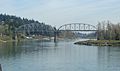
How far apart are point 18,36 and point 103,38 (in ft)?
235

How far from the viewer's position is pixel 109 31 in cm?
11219

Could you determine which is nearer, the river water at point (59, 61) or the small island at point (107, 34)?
the river water at point (59, 61)

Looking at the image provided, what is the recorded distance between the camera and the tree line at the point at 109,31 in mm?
110500

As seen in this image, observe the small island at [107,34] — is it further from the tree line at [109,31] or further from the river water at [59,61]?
the river water at [59,61]

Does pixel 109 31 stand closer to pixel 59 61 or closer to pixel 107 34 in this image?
pixel 107 34

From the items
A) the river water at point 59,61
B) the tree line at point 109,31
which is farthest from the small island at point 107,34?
the river water at point 59,61

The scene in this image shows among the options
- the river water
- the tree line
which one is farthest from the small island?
the river water

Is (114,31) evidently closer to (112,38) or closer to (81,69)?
(112,38)

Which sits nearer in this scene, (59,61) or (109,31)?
(59,61)

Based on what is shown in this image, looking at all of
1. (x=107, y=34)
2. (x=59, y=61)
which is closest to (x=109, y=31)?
(x=107, y=34)

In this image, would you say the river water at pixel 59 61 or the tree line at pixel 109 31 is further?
the tree line at pixel 109 31

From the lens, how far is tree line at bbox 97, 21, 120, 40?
110500 mm

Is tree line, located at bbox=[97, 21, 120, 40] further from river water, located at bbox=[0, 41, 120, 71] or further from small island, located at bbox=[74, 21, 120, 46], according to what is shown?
river water, located at bbox=[0, 41, 120, 71]

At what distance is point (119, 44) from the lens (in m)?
99.5
